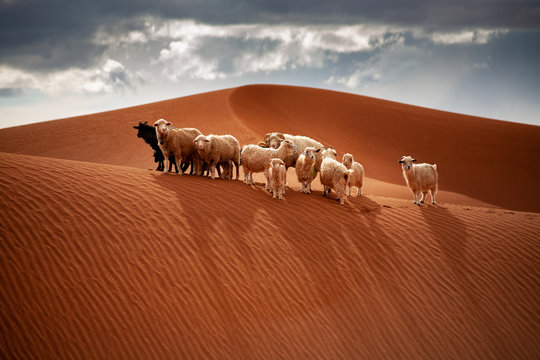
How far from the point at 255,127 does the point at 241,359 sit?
23.0 meters

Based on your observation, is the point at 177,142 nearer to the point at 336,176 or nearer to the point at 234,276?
the point at 336,176

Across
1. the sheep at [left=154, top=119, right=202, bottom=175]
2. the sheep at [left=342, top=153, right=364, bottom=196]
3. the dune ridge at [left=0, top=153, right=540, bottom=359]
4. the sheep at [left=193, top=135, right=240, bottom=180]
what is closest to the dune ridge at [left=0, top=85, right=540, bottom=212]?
the sheep at [left=342, top=153, right=364, bottom=196]

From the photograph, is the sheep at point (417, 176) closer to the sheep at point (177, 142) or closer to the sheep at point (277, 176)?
the sheep at point (277, 176)

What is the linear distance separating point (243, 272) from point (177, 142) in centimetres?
510

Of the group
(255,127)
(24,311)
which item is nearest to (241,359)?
(24,311)

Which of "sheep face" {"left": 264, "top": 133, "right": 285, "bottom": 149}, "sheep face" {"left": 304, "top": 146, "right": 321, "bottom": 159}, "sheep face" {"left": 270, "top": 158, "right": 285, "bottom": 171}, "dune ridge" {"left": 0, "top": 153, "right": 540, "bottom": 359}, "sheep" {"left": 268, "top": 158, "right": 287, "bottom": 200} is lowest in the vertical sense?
"dune ridge" {"left": 0, "top": 153, "right": 540, "bottom": 359}

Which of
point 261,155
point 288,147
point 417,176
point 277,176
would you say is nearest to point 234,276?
point 277,176

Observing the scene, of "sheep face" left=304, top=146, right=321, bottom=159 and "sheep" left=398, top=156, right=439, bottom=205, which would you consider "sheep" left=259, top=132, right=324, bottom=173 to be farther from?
"sheep" left=398, top=156, right=439, bottom=205

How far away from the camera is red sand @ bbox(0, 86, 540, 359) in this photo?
636cm

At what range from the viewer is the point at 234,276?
7480mm

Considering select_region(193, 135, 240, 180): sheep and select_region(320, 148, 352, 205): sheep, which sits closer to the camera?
select_region(320, 148, 352, 205): sheep

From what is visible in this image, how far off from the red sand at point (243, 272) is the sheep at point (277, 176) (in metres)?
0.37

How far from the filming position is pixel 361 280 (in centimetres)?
813

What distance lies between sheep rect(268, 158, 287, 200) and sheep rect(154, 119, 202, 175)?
2.76 meters
